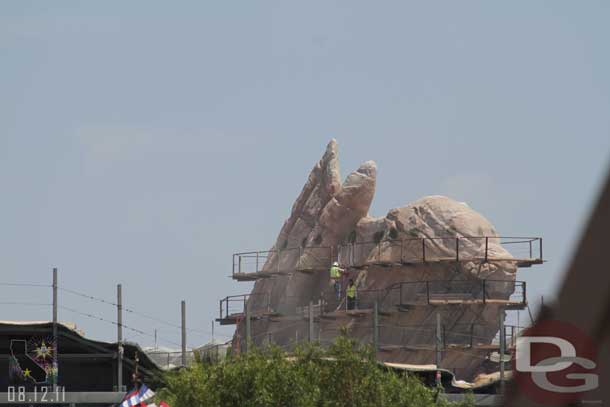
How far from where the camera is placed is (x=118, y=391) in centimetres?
4122

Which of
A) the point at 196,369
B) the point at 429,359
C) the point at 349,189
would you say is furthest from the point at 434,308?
the point at 196,369

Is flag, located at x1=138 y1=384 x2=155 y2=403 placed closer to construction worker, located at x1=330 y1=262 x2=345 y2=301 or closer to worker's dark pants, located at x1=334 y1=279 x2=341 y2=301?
construction worker, located at x1=330 y1=262 x2=345 y2=301

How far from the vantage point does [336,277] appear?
6297 cm

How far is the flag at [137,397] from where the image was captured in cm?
3547

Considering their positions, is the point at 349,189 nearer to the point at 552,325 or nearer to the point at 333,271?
the point at 333,271

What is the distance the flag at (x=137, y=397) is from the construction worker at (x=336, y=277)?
26591 mm

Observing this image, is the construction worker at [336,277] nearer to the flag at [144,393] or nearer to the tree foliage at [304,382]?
the flag at [144,393]

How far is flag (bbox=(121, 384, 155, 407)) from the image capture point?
35469 mm

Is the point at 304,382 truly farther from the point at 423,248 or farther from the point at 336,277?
the point at 336,277

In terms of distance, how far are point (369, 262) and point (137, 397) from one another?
2800 centimetres

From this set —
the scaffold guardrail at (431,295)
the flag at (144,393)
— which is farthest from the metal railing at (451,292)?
the flag at (144,393)

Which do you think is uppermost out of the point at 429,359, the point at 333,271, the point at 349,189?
the point at 349,189

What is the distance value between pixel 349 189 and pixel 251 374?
36623mm

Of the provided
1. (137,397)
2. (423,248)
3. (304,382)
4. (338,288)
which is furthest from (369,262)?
(304,382)
